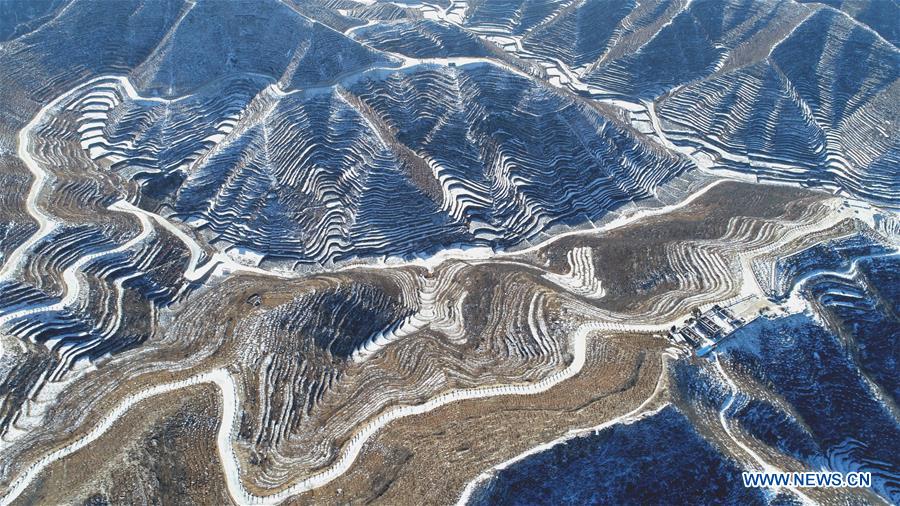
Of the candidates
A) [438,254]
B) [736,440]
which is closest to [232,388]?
[438,254]

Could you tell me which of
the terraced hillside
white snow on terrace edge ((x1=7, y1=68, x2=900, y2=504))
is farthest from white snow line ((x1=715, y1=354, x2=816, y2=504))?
white snow on terrace edge ((x1=7, y1=68, x2=900, y2=504))

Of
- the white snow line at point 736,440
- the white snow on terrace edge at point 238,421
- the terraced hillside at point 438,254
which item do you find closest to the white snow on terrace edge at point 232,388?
the white snow on terrace edge at point 238,421

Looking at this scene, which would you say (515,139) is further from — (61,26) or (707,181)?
(61,26)

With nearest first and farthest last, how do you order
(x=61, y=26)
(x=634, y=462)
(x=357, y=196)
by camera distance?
(x=634, y=462)
(x=357, y=196)
(x=61, y=26)

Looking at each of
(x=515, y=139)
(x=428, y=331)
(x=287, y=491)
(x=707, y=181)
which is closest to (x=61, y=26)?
(x=515, y=139)

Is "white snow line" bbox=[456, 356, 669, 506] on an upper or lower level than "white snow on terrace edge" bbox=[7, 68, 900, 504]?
upper

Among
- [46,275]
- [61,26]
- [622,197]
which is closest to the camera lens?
[46,275]

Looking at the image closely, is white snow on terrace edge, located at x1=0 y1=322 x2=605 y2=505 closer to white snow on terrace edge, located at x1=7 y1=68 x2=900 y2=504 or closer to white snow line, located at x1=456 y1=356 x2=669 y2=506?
white snow on terrace edge, located at x1=7 y1=68 x2=900 y2=504

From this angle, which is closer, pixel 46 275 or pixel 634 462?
pixel 634 462

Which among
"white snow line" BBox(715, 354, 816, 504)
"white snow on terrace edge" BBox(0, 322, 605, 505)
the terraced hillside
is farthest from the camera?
the terraced hillside
